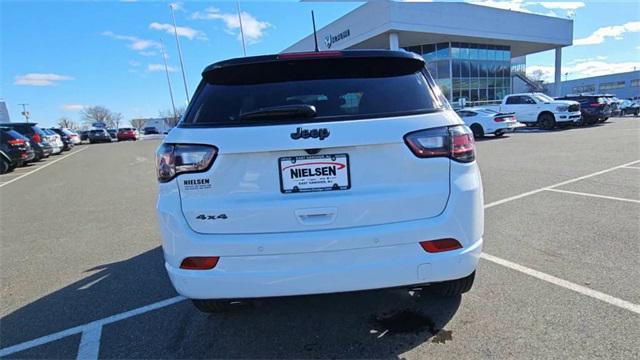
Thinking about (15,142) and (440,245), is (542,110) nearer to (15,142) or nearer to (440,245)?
(440,245)

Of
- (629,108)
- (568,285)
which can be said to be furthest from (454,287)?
(629,108)

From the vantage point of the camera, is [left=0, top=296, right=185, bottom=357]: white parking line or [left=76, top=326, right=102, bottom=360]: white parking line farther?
[left=0, top=296, right=185, bottom=357]: white parking line

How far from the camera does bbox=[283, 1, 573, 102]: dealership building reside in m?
28.6

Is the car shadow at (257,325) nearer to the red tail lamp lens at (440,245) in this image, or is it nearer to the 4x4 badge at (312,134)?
the red tail lamp lens at (440,245)

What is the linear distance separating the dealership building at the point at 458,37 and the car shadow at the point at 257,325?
90.7 feet

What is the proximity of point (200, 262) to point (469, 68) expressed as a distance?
3706 cm

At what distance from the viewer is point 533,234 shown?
4.42 m

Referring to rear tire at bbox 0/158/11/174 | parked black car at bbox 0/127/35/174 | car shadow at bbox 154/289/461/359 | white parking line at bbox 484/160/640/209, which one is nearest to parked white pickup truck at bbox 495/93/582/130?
white parking line at bbox 484/160/640/209

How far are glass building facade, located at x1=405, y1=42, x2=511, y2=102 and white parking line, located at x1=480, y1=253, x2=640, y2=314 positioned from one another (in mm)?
30190

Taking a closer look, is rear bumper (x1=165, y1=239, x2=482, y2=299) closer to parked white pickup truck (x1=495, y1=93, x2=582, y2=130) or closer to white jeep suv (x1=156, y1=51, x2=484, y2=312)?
white jeep suv (x1=156, y1=51, x2=484, y2=312)

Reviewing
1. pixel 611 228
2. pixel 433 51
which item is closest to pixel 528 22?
pixel 433 51

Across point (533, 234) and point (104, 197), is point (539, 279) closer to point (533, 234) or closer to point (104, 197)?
point (533, 234)

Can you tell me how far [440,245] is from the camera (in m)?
2.21

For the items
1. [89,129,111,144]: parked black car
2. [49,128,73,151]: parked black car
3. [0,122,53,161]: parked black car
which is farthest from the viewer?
[89,129,111,144]: parked black car
